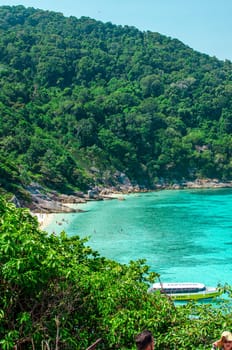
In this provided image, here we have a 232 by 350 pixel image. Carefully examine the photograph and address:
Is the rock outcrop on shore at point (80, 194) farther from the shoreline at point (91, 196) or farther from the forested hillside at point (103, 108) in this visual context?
the forested hillside at point (103, 108)

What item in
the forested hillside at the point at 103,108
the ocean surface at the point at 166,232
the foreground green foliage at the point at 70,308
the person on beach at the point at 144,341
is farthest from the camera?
the forested hillside at the point at 103,108

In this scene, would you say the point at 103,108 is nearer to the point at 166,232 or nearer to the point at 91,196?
the point at 91,196

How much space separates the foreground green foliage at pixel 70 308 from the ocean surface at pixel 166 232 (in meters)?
12.6

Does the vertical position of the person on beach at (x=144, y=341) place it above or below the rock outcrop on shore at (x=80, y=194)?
above

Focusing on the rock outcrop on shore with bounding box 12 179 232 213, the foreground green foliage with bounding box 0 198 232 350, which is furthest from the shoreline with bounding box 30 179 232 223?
the foreground green foliage with bounding box 0 198 232 350

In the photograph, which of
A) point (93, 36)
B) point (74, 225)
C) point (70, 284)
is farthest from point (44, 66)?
point (70, 284)

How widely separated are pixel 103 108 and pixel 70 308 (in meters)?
82.0

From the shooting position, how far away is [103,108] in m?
87.1

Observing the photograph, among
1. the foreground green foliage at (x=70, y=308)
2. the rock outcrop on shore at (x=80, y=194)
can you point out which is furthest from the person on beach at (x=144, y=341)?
the rock outcrop on shore at (x=80, y=194)

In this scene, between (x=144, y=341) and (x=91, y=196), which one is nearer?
(x=144, y=341)

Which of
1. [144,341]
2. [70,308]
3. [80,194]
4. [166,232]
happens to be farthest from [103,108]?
[144,341]

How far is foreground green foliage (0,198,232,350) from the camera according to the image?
569 cm

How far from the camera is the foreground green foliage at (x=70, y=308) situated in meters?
5.69

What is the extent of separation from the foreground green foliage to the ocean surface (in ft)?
41.4
